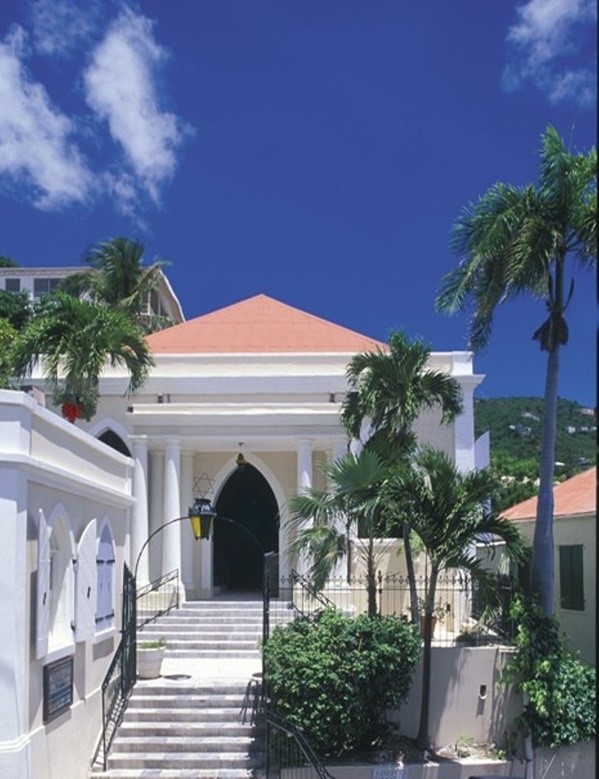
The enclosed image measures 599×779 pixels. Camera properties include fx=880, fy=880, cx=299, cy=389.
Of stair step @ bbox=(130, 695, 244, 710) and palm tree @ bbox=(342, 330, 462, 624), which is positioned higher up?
palm tree @ bbox=(342, 330, 462, 624)

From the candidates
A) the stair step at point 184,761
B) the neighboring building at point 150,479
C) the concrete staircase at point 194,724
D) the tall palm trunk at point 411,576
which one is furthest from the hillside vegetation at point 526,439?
the stair step at point 184,761

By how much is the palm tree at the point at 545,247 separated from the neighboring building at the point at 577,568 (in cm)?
259

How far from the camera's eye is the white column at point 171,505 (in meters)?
20.5

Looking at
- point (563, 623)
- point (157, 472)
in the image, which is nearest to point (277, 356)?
point (157, 472)

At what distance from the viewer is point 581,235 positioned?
13.6 meters

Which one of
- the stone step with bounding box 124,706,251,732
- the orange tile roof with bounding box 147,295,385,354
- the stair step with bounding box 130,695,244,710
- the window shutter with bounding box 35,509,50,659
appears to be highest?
the orange tile roof with bounding box 147,295,385,354

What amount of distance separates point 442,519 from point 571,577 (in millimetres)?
5422

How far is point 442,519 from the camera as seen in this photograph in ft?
43.4

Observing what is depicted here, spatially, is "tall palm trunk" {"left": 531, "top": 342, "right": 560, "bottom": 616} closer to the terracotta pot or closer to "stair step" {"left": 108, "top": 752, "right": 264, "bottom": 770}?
"stair step" {"left": 108, "top": 752, "right": 264, "bottom": 770}

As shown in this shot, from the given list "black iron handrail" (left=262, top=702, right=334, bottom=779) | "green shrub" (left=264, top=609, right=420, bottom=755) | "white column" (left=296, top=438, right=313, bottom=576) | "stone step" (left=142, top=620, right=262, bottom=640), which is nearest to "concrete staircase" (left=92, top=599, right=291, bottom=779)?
"black iron handrail" (left=262, top=702, right=334, bottom=779)

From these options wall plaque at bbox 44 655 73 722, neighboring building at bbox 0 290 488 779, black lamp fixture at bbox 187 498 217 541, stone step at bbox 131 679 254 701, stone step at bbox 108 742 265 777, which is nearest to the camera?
neighboring building at bbox 0 290 488 779

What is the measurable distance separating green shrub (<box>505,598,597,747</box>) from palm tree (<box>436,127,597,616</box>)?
19.8 inches

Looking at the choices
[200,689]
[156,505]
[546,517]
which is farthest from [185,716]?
[156,505]

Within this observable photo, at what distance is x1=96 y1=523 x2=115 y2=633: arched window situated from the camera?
13336 millimetres
